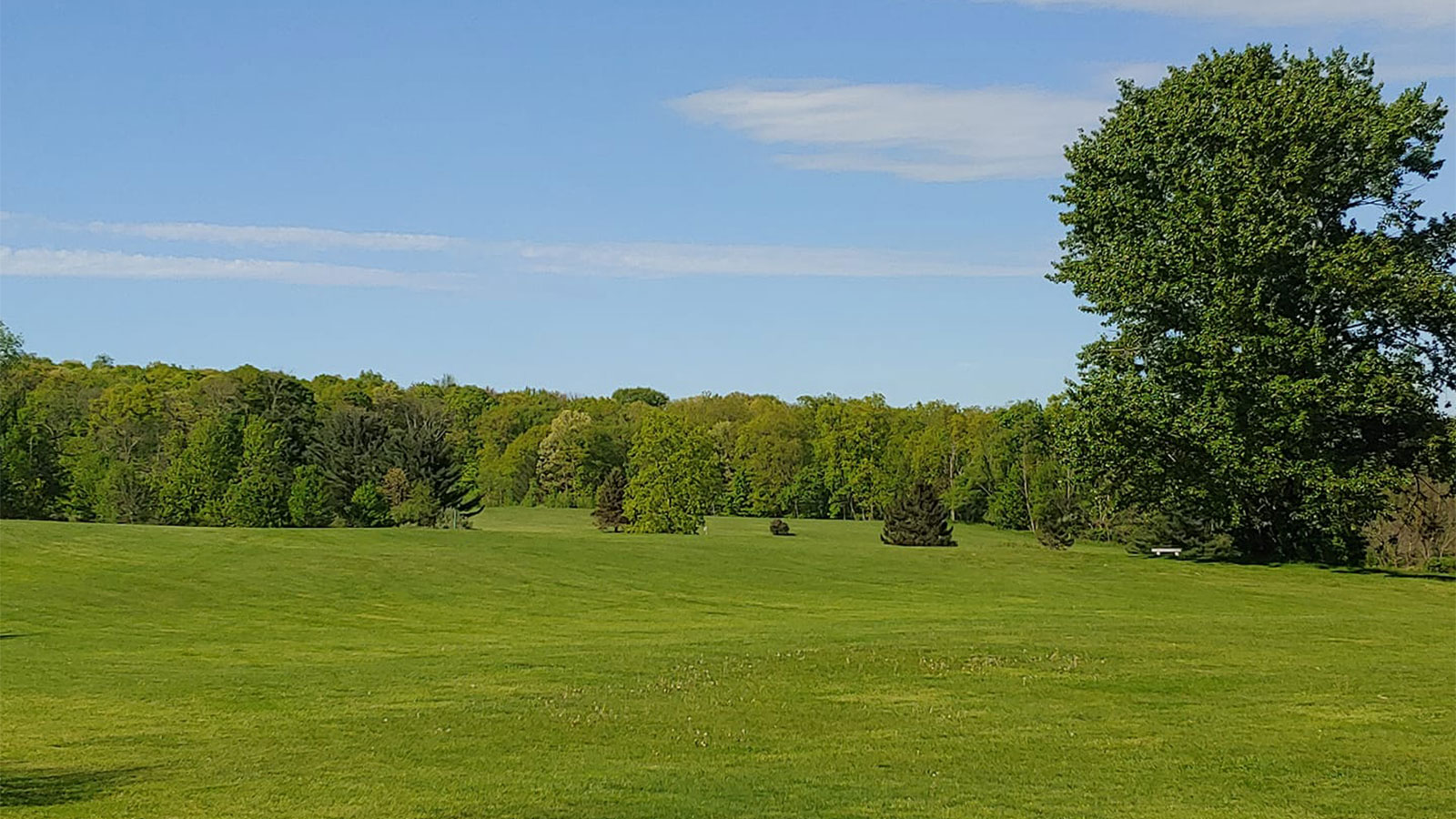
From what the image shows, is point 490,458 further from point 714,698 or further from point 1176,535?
point 714,698

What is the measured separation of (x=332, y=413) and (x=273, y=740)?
243 feet

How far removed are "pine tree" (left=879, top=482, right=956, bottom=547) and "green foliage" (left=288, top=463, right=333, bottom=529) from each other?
32349 mm

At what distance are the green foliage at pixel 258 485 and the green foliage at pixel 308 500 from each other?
74cm

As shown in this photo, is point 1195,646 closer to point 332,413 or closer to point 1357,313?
point 1357,313

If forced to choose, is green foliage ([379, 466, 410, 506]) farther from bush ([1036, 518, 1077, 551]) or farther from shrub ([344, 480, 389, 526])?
bush ([1036, 518, 1077, 551])

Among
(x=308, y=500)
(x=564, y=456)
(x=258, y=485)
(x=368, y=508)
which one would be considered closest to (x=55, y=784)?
(x=258, y=485)

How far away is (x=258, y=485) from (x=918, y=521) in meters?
36.6

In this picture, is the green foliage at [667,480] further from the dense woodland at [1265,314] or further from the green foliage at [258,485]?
the dense woodland at [1265,314]

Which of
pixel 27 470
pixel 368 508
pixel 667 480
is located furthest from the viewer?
pixel 667 480

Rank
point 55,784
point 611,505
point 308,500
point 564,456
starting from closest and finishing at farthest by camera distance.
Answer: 1. point 55,784
2. point 308,500
3. point 611,505
4. point 564,456

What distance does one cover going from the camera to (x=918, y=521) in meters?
74.2

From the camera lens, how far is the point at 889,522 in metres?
76.5

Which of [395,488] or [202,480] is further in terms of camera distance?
[395,488]

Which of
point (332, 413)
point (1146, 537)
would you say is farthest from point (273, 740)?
point (332, 413)
